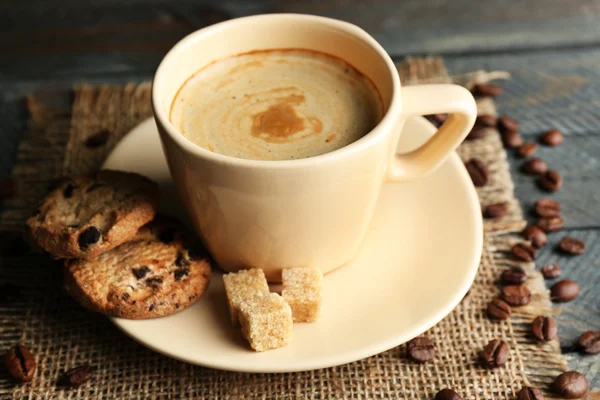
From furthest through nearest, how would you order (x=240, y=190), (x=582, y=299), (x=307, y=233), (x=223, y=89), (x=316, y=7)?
(x=316, y=7), (x=582, y=299), (x=223, y=89), (x=307, y=233), (x=240, y=190)

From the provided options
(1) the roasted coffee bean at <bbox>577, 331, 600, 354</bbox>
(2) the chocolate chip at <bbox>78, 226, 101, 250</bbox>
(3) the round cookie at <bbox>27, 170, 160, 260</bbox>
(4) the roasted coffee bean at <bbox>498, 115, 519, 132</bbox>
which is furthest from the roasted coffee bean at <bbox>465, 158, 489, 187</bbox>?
(2) the chocolate chip at <bbox>78, 226, 101, 250</bbox>

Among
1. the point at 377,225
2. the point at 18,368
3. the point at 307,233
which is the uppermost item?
the point at 307,233

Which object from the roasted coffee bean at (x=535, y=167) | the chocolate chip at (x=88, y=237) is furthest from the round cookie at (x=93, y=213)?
the roasted coffee bean at (x=535, y=167)

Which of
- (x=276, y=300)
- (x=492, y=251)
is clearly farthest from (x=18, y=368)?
(x=492, y=251)

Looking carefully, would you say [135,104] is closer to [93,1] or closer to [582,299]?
[93,1]

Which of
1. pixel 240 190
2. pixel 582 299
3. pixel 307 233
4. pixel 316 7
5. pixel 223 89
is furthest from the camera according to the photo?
pixel 316 7

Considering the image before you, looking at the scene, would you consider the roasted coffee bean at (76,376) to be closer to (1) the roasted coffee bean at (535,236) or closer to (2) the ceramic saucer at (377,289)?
(2) the ceramic saucer at (377,289)

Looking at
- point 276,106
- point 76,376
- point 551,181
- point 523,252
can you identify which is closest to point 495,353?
point 523,252
